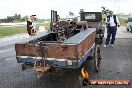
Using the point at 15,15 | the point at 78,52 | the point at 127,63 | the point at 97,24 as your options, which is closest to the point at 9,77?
the point at 78,52

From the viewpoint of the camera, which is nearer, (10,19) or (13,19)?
(10,19)

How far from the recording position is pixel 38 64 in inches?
304

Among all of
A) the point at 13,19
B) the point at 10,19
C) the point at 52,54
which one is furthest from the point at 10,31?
the point at 13,19

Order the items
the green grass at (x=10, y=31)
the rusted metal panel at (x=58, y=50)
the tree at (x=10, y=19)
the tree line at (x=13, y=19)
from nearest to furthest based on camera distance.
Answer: the rusted metal panel at (x=58, y=50), the green grass at (x=10, y=31), the tree line at (x=13, y=19), the tree at (x=10, y=19)

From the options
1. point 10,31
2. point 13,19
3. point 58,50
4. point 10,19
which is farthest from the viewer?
point 13,19

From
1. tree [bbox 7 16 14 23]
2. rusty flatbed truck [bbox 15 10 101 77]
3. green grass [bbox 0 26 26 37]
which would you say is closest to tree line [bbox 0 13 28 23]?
tree [bbox 7 16 14 23]

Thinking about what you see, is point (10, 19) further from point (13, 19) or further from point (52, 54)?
point (52, 54)

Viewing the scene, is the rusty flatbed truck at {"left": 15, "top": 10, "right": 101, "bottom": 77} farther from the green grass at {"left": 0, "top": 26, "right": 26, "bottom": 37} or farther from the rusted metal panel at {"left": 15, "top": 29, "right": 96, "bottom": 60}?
the green grass at {"left": 0, "top": 26, "right": 26, "bottom": 37}

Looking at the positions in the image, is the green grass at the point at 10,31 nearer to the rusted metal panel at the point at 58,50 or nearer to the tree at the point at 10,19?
the rusted metal panel at the point at 58,50

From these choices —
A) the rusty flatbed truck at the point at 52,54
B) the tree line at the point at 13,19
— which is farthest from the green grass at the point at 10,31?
the tree line at the point at 13,19

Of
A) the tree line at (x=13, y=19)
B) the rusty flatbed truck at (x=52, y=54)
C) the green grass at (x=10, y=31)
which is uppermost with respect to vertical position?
the rusty flatbed truck at (x=52, y=54)

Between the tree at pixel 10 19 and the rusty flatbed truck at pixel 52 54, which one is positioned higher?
the rusty flatbed truck at pixel 52 54

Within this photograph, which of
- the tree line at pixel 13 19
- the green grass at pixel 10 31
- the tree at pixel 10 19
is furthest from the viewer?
the tree at pixel 10 19

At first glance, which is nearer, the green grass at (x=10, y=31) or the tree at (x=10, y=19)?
the green grass at (x=10, y=31)
